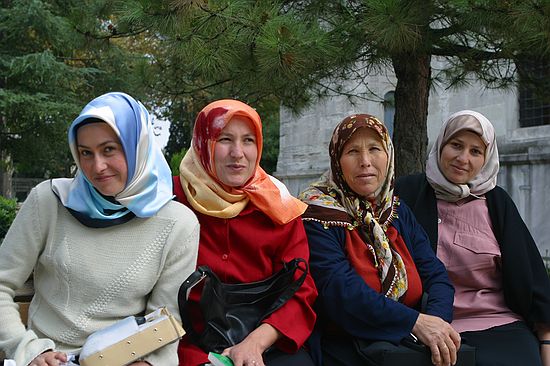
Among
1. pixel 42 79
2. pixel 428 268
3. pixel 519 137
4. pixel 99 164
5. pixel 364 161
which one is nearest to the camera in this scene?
pixel 99 164

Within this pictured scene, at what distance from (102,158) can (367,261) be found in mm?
1281

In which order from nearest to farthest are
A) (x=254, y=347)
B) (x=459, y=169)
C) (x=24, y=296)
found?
(x=254, y=347)
(x=24, y=296)
(x=459, y=169)

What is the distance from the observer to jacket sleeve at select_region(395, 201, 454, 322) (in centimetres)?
286

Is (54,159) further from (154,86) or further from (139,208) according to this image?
(139,208)

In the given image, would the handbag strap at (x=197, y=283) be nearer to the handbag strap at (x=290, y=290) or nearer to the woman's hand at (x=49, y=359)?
the handbag strap at (x=290, y=290)

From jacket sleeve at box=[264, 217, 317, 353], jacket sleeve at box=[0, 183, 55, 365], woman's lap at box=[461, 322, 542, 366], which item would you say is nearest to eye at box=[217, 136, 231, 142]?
jacket sleeve at box=[264, 217, 317, 353]

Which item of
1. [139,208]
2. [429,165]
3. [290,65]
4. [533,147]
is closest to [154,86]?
[290,65]

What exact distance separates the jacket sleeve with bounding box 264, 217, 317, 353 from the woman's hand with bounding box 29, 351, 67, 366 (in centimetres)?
81

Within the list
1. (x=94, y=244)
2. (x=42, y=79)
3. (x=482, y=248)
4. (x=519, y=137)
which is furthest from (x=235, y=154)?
(x=42, y=79)

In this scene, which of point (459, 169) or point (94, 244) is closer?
point (94, 244)

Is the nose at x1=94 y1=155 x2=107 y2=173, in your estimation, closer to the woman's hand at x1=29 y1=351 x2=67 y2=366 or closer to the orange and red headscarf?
the orange and red headscarf

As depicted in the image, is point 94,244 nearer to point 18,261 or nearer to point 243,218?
point 18,261

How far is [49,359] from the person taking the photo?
2211 mm

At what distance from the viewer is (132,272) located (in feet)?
7.81
